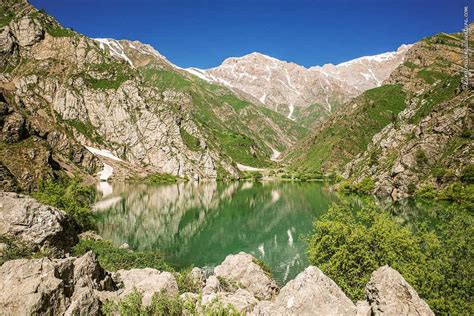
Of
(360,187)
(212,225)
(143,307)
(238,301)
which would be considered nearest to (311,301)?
(238,301)

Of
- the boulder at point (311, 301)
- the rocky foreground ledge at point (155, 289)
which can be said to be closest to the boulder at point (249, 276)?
the rocky foreground ledge at point (155, 289)

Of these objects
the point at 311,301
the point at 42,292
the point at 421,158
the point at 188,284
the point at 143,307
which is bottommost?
the point at 188,284

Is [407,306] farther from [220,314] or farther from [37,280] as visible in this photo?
[37,280]

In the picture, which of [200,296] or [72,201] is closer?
[200,296]

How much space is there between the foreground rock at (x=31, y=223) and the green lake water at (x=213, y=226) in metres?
28.2

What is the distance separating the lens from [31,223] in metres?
40.4

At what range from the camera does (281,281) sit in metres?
58.1

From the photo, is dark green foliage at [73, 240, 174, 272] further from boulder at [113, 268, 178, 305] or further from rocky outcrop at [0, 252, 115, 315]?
rocky outcrop at [0, 252, 115, 315]

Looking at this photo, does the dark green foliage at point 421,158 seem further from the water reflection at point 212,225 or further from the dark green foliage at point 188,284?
the dark green foliage at point 188,284

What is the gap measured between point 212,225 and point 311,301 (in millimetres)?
94899

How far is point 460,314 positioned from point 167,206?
128m

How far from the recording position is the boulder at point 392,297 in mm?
20844

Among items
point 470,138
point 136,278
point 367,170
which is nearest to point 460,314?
point 136,278

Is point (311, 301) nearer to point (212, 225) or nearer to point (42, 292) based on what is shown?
point (42, 292)
